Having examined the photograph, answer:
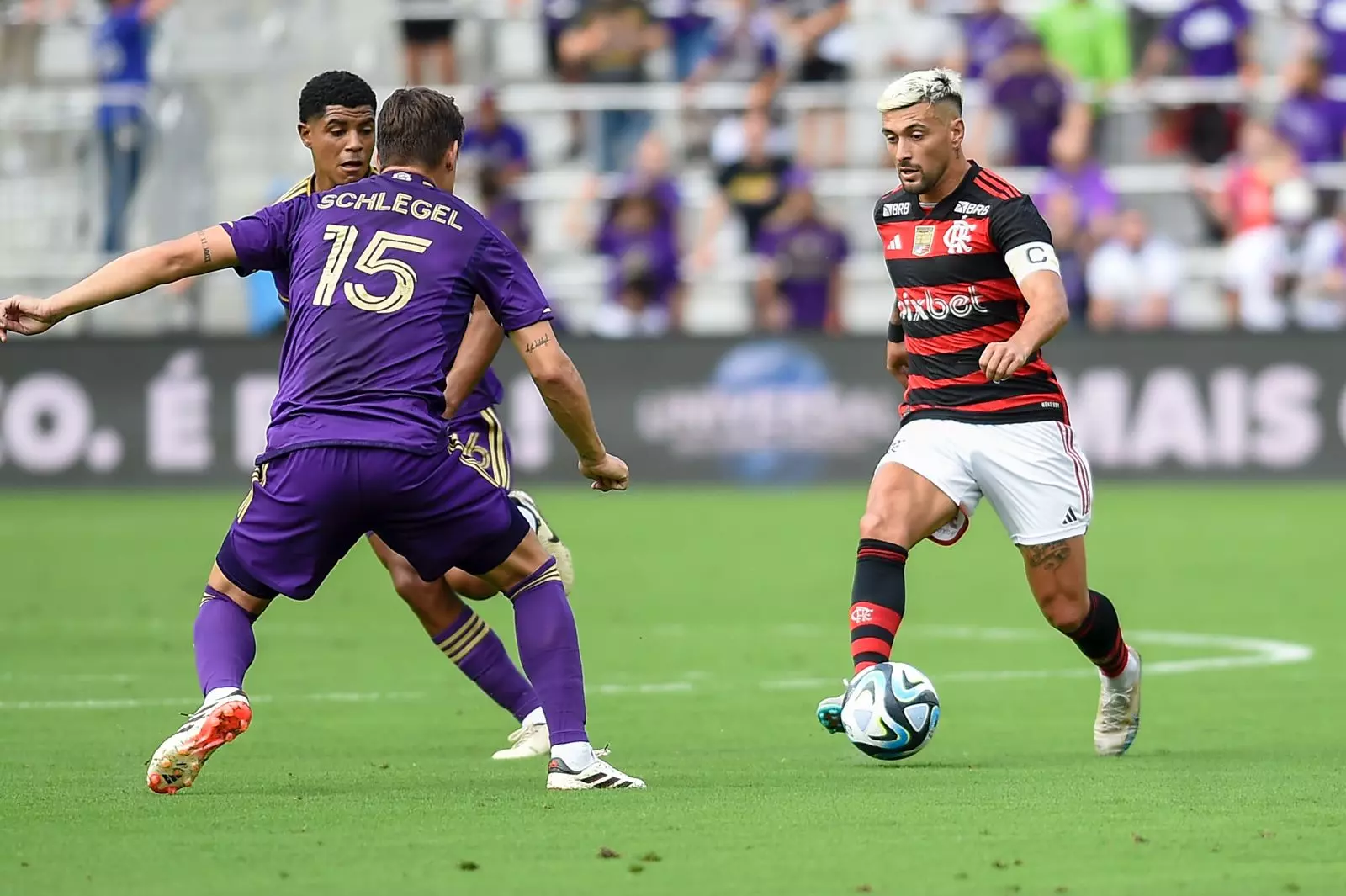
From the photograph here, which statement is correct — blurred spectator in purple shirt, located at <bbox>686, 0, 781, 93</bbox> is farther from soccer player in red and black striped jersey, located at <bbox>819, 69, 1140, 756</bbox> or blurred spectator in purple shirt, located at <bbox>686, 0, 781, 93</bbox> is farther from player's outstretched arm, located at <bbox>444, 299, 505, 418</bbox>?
player's outstretched arm, located at <bbox>444, 299, 505, 418</bbox>

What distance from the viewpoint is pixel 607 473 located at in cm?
711

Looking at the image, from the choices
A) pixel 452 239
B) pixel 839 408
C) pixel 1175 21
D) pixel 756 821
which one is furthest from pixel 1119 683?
pixel 1175 21

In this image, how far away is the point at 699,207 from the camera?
23719 millimetres

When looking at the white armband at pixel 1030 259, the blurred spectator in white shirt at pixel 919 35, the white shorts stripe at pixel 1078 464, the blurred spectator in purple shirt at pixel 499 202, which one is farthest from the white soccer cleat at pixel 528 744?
the blurred spectator in white shirt at pixel 919 35

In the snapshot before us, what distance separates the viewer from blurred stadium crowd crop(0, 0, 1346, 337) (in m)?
22.0

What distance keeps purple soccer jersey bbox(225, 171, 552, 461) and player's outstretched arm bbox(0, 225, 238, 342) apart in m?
0.11

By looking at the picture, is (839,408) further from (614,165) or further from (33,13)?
(33,13)

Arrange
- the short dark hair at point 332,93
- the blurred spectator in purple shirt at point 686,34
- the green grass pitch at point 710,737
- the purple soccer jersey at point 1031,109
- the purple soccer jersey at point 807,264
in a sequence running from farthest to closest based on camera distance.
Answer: the blurred spectator in purple shirt at point 686,34 < the purple soccer jersey at point 1031,109 < the purple soccer jersey at point 807,264 < the short dark hair at point 332,93 < the green grass pitch at point 710,737

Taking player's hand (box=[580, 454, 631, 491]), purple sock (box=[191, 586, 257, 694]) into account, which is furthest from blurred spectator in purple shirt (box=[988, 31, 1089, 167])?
purple sock (box=[191, 586, 257, 694])

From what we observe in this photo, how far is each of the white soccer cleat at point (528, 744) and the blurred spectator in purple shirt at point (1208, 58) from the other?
17.1m

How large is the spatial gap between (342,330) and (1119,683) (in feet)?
10.6

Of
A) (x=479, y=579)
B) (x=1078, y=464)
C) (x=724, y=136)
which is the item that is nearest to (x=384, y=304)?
(x=479, y=579)

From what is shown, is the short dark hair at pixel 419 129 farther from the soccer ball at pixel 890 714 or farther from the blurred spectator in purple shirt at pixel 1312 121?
the blurred spectator in purple shirt at pixel 1312 121

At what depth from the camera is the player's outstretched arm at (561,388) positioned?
270 inches
